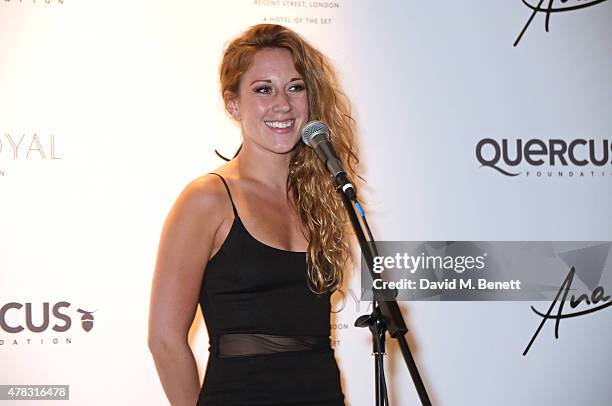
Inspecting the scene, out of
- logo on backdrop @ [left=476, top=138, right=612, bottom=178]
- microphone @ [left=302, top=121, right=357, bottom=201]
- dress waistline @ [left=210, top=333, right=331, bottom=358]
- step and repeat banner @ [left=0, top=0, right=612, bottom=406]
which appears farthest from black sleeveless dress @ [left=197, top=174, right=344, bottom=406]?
logo on backdrop @ [left=476, top=138, right=612, bottom=178]

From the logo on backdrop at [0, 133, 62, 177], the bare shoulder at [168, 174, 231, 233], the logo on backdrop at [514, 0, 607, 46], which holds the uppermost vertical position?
the logo on backdrop at [514, 0, 607, 46]

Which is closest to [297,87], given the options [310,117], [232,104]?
[310,117]

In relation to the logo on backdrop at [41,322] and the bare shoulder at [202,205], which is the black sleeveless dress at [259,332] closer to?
the bare shoulder at [202,205]

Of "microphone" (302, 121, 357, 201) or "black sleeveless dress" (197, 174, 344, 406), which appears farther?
"black sleeveless dress" (197, 174, 344, 406)

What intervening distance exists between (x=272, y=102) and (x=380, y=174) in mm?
1276

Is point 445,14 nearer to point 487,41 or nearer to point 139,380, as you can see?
point 487,41

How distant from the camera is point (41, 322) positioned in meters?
2.85

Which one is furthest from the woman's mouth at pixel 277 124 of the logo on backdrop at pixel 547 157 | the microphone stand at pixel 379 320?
the logo on backdrop at pixel 547 157

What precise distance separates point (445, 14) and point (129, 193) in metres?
1.57

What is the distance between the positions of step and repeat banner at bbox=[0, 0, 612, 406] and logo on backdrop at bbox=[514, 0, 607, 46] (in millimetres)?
10

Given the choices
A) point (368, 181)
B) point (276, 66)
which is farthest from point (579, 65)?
point (276, 66)

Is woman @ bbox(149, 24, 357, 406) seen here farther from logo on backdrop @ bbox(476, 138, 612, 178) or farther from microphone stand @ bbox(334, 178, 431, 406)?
logo on backdrop @ bbox(476, 138, 612, 178)

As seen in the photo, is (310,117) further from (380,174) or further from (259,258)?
(380,174)

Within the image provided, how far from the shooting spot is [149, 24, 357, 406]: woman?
5.75ft
